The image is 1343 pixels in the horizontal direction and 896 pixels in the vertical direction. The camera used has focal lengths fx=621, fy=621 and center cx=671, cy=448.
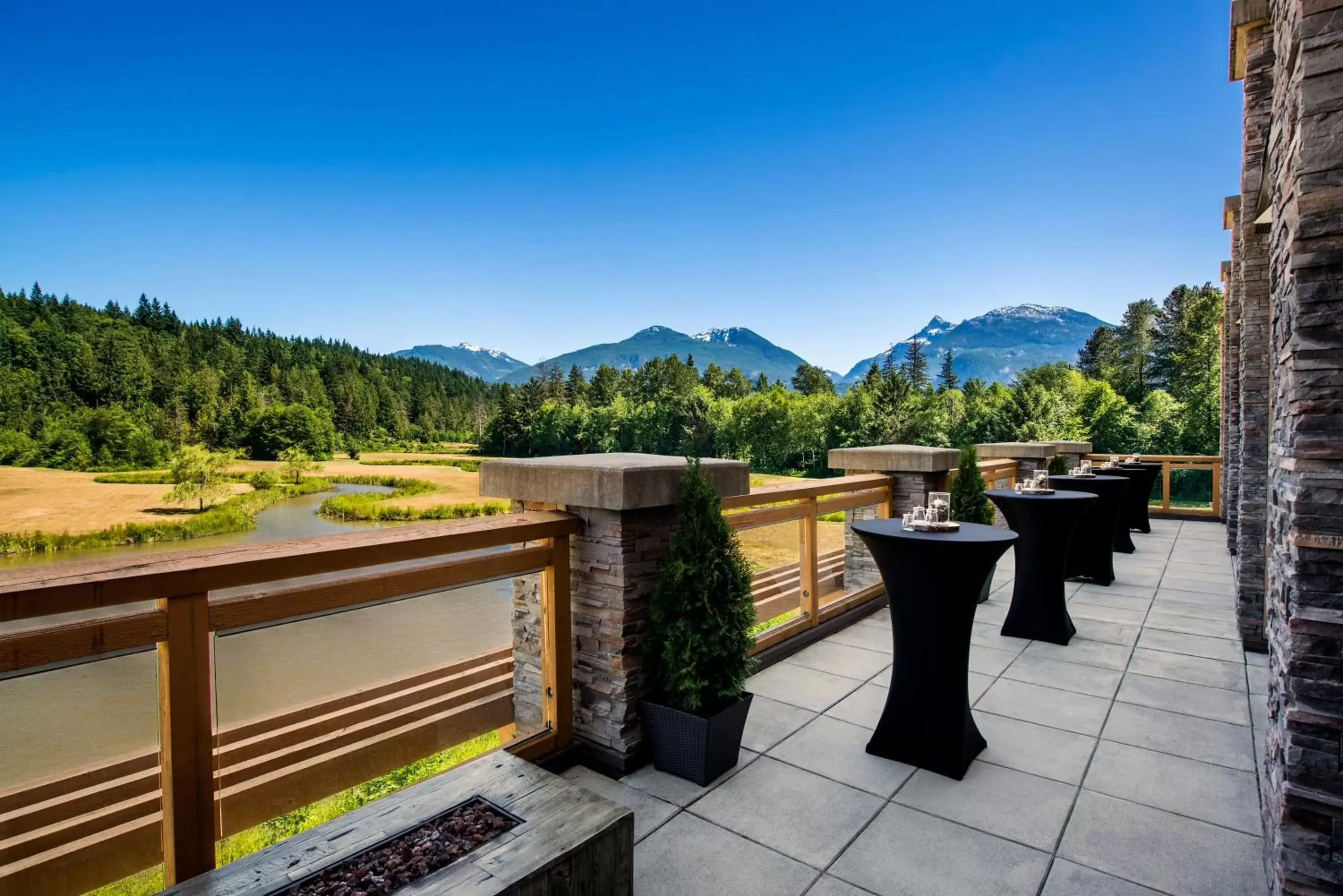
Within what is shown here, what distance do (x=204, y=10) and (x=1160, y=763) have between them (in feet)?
225

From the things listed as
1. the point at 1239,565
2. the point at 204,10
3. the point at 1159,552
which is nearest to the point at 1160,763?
the point at 1239,565

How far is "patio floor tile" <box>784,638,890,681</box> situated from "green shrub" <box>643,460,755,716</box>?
4.57 ft

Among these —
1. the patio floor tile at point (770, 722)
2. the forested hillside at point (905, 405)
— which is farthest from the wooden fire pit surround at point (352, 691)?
the forested hillside at point (905, 405)

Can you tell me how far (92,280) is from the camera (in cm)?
10000

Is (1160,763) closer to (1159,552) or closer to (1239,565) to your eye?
(1239,565)

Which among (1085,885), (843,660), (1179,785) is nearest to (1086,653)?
(843,660)

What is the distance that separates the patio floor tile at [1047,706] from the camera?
3199 millimetres

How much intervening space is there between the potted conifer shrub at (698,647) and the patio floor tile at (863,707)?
78 centimetres

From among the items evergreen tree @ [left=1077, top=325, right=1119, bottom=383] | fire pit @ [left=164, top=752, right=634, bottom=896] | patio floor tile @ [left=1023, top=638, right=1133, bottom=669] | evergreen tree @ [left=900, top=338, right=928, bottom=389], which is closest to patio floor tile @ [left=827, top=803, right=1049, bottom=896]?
fire pit @ [left=164, top=752, right=634, bottom=896]

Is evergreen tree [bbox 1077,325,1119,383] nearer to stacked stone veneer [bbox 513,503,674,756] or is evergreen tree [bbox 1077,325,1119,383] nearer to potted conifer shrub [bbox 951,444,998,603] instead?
potted conifer shrub [bbox 951,444,998,603]

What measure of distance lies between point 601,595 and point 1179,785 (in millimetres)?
2544

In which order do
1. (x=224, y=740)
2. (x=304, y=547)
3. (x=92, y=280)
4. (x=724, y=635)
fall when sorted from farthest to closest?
(x=92, y=280) < (x=724, y=635) < (x=304, y=547) < (x=224, y=740)

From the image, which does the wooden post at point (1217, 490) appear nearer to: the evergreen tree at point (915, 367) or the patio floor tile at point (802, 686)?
the patio floor tile at point (802, 686)

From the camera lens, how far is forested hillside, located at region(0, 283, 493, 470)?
42.1 metres
